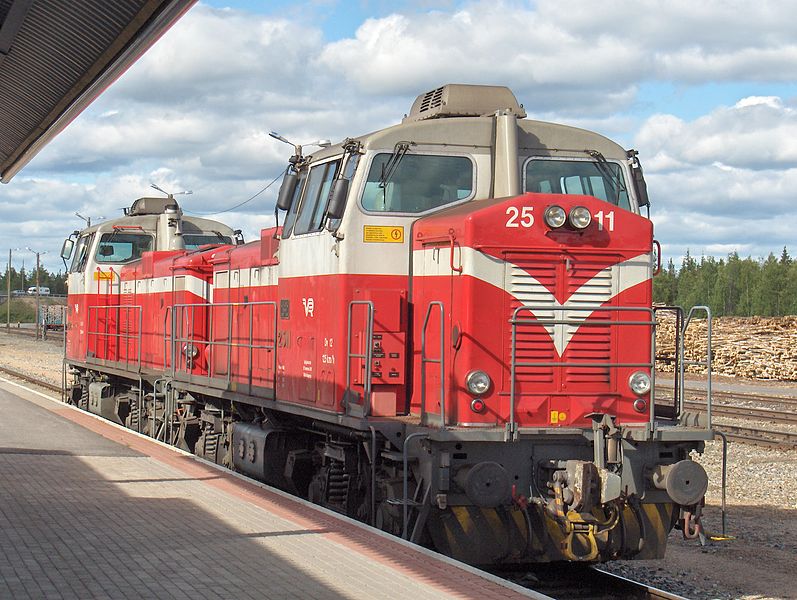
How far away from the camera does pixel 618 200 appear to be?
395 inches

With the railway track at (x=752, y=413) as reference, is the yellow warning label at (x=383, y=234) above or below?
above

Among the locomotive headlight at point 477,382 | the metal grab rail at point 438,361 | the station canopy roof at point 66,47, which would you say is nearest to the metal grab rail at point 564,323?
the locomotive headlight at point 477,382

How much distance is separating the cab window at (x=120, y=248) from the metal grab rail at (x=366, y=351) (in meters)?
12.1

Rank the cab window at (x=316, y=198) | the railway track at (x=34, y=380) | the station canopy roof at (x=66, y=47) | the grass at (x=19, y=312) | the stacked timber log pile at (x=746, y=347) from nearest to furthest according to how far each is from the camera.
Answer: the station canopy roof at (x=66, y=47)
the cab window at (x=316, y=198)
the railway track at (x=34, y=380)
the stacked timber log pile at (x=746, y=347)
the grass at (x=19, y=312)

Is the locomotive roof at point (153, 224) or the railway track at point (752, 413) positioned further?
the locomotive roof at point (153, 224)

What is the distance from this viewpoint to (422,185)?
32.2 feet

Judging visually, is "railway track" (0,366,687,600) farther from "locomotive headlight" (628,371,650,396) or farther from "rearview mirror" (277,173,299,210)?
"rearview mirror" (277,173,299,210)

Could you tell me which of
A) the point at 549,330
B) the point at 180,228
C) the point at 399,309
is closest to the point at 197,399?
the point at 180,228

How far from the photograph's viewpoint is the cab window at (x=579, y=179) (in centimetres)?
988

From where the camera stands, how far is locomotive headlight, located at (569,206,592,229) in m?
8.94

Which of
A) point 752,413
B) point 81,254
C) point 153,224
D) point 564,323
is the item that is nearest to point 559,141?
point 564,323

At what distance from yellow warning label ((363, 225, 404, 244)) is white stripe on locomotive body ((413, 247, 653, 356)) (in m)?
0.40

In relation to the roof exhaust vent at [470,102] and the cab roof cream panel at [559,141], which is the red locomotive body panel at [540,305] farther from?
the roof exhaust vent at [470,102]

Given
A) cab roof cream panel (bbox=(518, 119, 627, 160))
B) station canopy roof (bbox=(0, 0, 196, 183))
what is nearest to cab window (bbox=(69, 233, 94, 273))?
station canopy roof (bbox=(0, 0, 196, 183))
